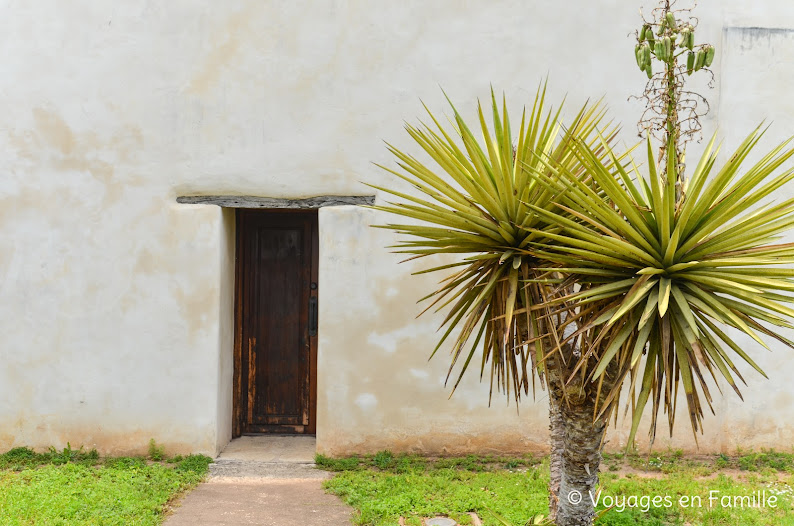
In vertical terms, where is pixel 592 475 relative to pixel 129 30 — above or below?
below

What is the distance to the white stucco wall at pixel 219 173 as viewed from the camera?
6.37 meters

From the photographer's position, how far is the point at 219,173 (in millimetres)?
6410

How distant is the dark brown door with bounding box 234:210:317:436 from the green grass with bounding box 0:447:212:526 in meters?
0.98

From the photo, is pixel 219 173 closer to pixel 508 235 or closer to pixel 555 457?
pixel 508 235

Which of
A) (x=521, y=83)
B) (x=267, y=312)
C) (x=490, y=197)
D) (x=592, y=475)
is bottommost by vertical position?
(x=592, y=475)

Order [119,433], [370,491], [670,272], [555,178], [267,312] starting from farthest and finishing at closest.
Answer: [267,312]
[119,433]
[370,491]
[555,178]
[670,272]

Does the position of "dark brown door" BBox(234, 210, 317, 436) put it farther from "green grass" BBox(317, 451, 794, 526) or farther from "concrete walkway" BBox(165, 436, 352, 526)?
"green grass" BBox(317, 451, 794, 526)

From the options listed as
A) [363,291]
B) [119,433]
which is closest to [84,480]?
[119,433]

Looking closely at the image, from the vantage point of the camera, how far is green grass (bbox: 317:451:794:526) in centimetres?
492

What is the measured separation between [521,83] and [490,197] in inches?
124

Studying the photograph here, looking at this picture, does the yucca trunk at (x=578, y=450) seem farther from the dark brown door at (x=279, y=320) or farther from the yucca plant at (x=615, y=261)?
the dark brown door at (x=279, y=320)

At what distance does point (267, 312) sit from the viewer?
710 cm

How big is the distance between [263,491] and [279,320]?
1872 mm

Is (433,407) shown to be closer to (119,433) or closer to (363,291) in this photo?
(363,291)
